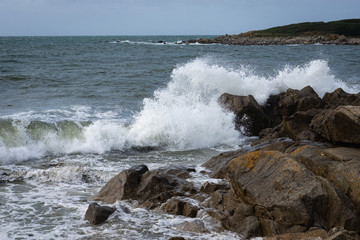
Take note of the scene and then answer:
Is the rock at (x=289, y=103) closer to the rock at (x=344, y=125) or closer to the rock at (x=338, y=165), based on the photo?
the rock at (x=344, y=125)

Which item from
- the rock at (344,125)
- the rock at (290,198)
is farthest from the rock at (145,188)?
the rock at (344,125)

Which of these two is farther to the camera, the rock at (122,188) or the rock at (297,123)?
the rock at (297,123)

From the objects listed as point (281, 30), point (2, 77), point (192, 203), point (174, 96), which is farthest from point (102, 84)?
point (281, 30)

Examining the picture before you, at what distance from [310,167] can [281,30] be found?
80149 millimetres

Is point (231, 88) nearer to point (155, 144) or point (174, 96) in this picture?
point (174, 96)

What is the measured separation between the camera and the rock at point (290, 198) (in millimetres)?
4691

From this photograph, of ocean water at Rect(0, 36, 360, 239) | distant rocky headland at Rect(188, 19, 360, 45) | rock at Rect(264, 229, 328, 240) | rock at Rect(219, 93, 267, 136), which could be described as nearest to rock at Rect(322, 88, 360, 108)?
rock at Rect(219, 93, 267, 136)

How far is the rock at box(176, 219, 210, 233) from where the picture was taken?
5253 millimetres

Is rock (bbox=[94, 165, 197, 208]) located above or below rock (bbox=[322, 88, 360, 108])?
below

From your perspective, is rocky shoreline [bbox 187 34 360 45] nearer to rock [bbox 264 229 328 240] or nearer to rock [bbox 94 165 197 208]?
rock [bbox 94 165 197 208]

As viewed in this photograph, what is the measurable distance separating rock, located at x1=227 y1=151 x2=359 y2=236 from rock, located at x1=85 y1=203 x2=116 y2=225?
1841mm

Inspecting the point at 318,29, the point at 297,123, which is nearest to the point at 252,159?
the point at 297,123

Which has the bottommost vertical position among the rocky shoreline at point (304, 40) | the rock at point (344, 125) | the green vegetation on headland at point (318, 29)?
the rock at point (344, 125)

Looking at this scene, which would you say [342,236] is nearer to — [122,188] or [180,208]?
[180,208]
